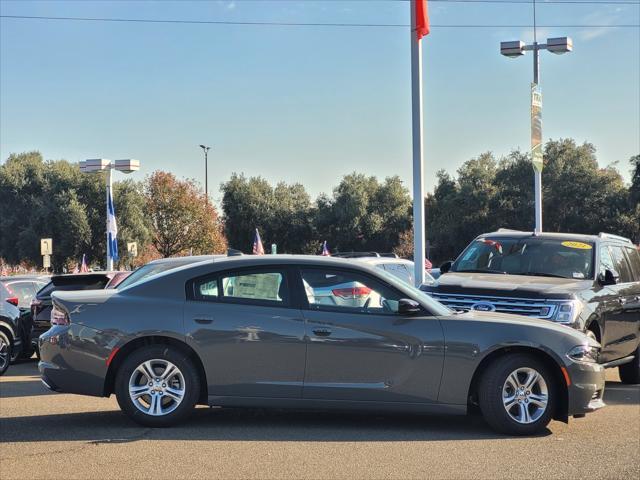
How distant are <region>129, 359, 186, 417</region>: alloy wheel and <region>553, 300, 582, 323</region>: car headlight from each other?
4.24 meters

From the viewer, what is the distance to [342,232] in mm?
60250

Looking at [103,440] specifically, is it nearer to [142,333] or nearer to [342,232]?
[142,333]

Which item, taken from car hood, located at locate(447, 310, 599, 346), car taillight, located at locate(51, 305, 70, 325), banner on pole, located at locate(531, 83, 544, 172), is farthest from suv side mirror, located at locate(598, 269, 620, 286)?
banner on pole, located at locate(531, 83, 544, 172)

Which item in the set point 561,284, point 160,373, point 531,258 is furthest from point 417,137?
point 160,373

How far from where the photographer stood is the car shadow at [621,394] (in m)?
8.89

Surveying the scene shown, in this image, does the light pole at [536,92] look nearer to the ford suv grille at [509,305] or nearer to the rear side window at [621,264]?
the rear side window at [621,264]

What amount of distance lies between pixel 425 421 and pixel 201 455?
2484 millimetres

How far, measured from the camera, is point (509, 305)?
823 cm

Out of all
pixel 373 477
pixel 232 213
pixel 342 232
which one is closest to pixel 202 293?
pixel 373 477

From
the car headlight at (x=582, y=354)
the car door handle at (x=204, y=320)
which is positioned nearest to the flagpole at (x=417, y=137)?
the car headlight at (x=582, y=354)

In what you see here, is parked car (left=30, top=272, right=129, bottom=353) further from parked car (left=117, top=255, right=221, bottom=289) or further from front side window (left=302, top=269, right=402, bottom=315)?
front side window (left=302, top=269, right=402, bottom=315)

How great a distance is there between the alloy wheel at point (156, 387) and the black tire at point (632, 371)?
6822mm

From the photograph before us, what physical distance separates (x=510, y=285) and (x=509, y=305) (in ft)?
1.36

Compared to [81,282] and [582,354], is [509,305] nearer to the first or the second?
[582,354]
